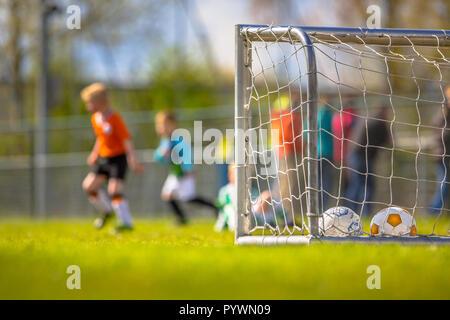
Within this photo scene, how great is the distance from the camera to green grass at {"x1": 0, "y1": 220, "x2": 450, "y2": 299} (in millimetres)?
3611

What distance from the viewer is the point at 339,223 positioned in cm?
557

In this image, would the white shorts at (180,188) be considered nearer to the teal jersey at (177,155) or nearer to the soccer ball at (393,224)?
the teal jersey at (177,155)

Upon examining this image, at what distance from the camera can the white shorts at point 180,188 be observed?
9.93 meters

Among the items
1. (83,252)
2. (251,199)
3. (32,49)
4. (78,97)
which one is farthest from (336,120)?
(32,49)

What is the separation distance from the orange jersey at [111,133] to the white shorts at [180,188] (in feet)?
5.10

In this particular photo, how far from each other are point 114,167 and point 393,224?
147 inches

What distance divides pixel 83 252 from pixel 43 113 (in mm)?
10464

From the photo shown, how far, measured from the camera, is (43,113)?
14984mm

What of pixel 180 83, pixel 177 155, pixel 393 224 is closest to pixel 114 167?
pixel 177 155

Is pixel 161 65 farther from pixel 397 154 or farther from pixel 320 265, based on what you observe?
pixel 320 265

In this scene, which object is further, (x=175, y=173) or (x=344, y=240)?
(x=175, y=173)

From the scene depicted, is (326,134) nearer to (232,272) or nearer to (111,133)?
(111,133)

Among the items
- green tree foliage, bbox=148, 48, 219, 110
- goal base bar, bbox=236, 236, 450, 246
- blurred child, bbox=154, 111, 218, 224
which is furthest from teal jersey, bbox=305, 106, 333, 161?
green tree foliage, bbox=148, 48, 219, 110

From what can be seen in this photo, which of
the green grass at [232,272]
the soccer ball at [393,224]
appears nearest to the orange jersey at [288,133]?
the soccer ball at [393,224]
